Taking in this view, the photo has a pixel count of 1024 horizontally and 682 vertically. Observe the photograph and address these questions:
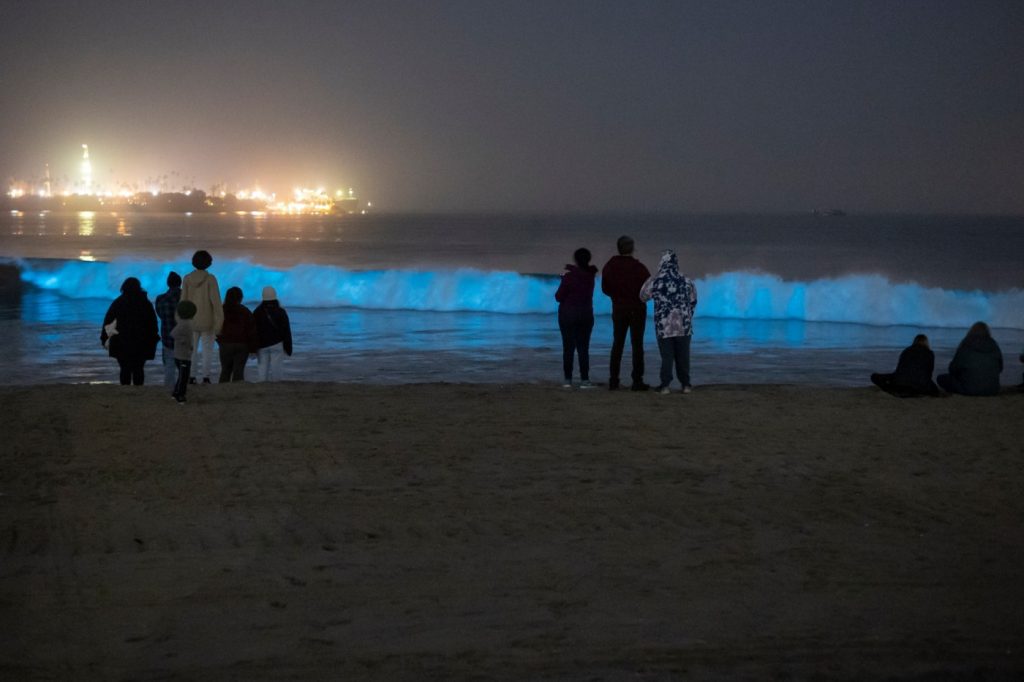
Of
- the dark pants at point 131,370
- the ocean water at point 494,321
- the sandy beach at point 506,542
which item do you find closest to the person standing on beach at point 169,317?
the dark pants at point 131,370

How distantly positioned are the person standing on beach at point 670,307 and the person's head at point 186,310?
4.41m

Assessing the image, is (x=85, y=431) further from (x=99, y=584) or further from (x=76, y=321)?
(x=76, y=321)

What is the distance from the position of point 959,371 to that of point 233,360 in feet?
25.8

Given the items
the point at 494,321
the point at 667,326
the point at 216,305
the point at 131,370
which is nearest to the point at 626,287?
the point at 667,326

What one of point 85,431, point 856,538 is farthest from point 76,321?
point 856,538

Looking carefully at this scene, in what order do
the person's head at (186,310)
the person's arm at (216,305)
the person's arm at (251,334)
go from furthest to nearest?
1. the person's arm at (251,334)
2. the person's arm at (216,305)
3. the person's head at (186,310)

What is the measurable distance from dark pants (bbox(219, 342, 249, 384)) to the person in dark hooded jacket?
0.74m

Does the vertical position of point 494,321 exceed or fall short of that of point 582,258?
it falls short

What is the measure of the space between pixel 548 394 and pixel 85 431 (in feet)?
14.9

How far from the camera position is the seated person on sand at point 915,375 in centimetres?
1130

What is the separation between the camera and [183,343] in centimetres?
1020

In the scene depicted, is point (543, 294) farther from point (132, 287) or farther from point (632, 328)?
point (132, 287)

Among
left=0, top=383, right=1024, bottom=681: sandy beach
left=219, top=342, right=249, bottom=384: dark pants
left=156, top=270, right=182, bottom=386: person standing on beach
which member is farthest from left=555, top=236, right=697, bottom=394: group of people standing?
left=156, top=270, right=182, bottom=386: person standing on beach

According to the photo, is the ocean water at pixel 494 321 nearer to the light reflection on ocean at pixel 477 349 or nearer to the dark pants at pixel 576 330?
the light reflection on ocean at pixel 477 349
